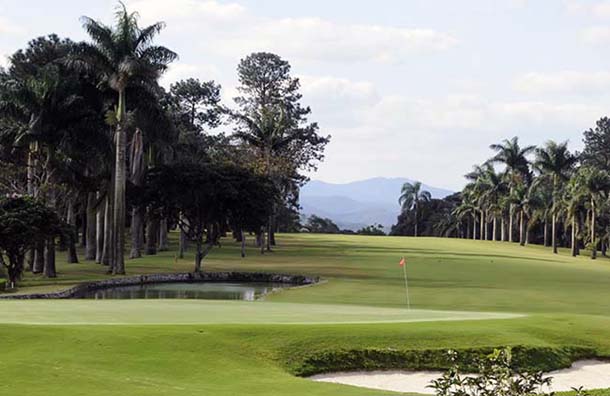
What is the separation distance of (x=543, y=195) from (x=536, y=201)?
2323 millimetres

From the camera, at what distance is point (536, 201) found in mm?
110250

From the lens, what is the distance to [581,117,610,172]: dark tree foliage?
143 meters

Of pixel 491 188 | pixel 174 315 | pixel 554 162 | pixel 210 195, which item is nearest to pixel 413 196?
pixel 491 188

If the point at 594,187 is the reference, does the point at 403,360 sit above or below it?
below

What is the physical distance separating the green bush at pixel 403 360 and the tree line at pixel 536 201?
261ft

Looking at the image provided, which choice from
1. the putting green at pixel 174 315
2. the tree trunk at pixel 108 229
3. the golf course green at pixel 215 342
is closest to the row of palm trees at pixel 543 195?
the tree trunk at pixel 108 229

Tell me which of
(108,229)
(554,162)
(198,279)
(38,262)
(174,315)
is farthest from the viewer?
(554,162)

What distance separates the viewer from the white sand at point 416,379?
14586 millimetres

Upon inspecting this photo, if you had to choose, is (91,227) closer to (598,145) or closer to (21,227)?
(21,227)

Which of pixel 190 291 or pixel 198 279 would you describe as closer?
pixel 190 291

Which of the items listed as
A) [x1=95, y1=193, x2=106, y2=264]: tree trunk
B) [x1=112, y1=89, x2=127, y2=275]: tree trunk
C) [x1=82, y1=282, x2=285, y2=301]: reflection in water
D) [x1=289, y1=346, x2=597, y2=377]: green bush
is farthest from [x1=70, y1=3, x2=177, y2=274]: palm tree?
[x1=289, y1=346, x2=597, y2=377]: green bush

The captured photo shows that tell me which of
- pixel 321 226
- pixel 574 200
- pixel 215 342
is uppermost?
pixel 574 200

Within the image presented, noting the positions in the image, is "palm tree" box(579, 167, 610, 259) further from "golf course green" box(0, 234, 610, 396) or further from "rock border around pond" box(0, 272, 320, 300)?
"golf course green" box(0, 234, 610, 396)

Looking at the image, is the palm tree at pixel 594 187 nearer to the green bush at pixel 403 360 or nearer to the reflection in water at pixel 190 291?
the reflection in water at pixel 190 291
